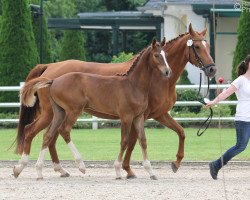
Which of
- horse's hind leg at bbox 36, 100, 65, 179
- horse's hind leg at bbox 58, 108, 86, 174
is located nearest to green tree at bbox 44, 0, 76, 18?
horse's hind leg at bbox 36, 100, 65, 179

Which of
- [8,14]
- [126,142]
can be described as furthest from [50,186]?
[8,14]

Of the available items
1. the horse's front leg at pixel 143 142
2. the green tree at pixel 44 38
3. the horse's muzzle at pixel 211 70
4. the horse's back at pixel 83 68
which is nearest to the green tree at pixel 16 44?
the green tree at pixel 44 38

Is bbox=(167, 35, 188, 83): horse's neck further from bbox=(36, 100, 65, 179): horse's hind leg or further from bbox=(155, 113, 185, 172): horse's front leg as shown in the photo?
bbox=(36, 100, 65, 179): horse's hind leg

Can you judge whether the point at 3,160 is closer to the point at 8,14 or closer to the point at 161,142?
the point at 161,142

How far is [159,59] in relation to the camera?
14609mm

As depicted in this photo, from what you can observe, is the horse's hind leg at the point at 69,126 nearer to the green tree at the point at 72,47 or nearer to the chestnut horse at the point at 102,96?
the chestnut horse at the point at 102,96

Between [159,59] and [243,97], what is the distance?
1.45 meters

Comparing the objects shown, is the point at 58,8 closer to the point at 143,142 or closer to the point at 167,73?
the point at 143,142

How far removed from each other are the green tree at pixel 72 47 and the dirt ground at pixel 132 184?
2463 cm

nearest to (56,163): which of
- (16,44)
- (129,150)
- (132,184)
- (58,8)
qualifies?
(129,150)

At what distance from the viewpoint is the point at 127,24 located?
36188mm

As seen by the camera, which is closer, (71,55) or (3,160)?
(3,160)

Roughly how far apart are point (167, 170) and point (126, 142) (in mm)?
1789

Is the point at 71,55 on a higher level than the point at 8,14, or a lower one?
lower
